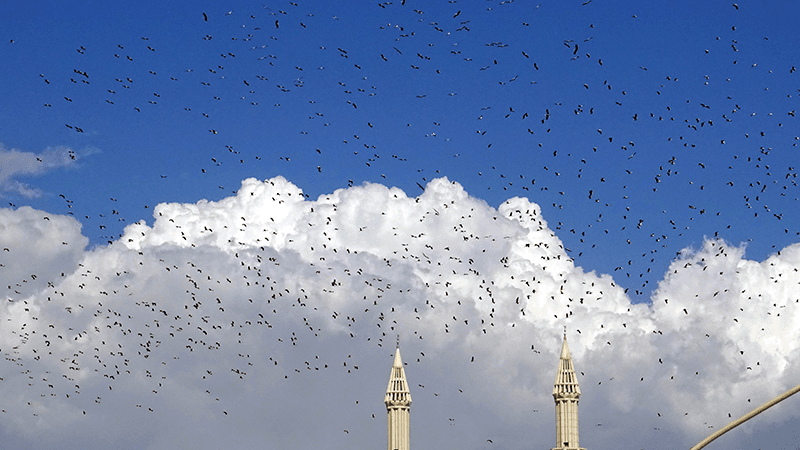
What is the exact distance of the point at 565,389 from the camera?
198500mm

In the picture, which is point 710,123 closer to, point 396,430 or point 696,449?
point 696,449

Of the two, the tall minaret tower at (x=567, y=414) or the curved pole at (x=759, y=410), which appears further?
the tall minaret tower at (x=567, y=414)

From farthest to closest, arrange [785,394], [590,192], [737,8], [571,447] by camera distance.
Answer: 1. [571,447]
2. [590,192]
3. [737,8]
4. [785,394]

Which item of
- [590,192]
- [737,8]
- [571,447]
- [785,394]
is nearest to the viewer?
[785,394]

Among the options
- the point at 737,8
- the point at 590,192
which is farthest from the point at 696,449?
the point at 590,192

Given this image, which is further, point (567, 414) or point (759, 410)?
point (567, 414)

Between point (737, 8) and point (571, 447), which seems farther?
point (571, 447)

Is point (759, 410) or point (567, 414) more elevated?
point (567, 414)

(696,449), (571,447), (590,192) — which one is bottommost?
(696,449)

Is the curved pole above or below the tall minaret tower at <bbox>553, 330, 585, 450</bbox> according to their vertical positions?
below

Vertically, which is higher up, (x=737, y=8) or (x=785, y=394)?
(x=737, y=8)

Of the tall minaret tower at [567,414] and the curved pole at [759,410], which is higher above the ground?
the tall minaret tower at [567,414]

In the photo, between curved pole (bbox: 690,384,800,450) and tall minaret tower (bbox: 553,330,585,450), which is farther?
tall minaret tower (bbox: 553,330,585,450)

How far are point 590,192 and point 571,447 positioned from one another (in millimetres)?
129041
